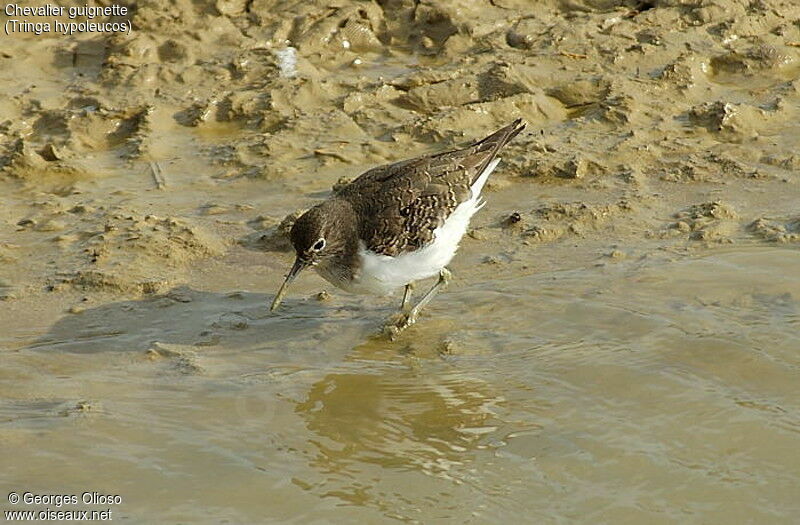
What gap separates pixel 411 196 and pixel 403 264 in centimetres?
55

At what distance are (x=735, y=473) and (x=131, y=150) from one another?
633 cm

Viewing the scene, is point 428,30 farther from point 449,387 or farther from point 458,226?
point 449,387

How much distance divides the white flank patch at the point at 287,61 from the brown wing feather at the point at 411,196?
10.2 ft

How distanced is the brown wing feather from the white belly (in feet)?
0.15

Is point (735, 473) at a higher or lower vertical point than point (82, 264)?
higher

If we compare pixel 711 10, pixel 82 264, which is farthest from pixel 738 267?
pixel 82 264

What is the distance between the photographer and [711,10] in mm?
11922

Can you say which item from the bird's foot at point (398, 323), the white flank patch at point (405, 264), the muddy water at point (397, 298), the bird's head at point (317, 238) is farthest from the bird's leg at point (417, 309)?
the bird's head at point (317, 238)

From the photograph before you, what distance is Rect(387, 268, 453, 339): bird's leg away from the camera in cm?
823

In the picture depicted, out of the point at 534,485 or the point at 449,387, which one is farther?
the point at 449,387

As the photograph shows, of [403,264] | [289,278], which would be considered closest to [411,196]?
[403,264]

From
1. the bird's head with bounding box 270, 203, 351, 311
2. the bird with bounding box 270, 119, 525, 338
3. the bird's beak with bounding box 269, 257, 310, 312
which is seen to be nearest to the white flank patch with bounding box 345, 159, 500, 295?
the bird with bounding box 270, 119, 525, 338

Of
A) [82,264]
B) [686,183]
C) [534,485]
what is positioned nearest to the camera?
[534,485]

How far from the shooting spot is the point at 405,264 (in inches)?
313
